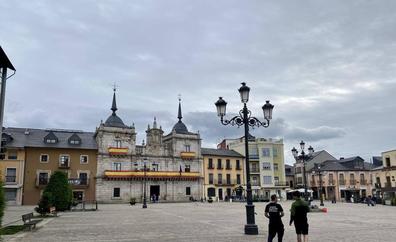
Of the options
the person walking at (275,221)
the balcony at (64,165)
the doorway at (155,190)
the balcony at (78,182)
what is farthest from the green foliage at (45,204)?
the doorway at (155,190)

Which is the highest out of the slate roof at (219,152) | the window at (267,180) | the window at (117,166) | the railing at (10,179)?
the slate roof at (219,152)

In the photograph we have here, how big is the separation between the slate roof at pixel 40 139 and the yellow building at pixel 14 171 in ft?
3.11

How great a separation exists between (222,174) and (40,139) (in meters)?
31.9

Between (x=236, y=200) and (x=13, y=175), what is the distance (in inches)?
1338

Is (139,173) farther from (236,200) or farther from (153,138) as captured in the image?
(236,200)

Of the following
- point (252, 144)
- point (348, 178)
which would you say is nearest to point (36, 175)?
point (252, 144)

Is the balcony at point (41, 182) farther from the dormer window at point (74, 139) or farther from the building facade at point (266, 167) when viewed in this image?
the building facade at point (266, 167)

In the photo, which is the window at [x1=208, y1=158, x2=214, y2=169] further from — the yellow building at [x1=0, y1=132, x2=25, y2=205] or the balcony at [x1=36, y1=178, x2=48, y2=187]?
the yellow building at [x1=0, y1=132, x2=25, y2=205]

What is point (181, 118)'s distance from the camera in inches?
2817

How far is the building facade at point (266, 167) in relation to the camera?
71.1 meters

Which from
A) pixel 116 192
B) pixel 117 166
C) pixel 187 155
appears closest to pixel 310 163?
pixel 187 155

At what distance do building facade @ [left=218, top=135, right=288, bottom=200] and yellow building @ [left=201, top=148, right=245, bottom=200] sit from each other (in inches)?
107

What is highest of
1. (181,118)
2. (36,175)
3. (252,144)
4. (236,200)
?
(181,118)

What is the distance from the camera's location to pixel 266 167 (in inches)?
2847
